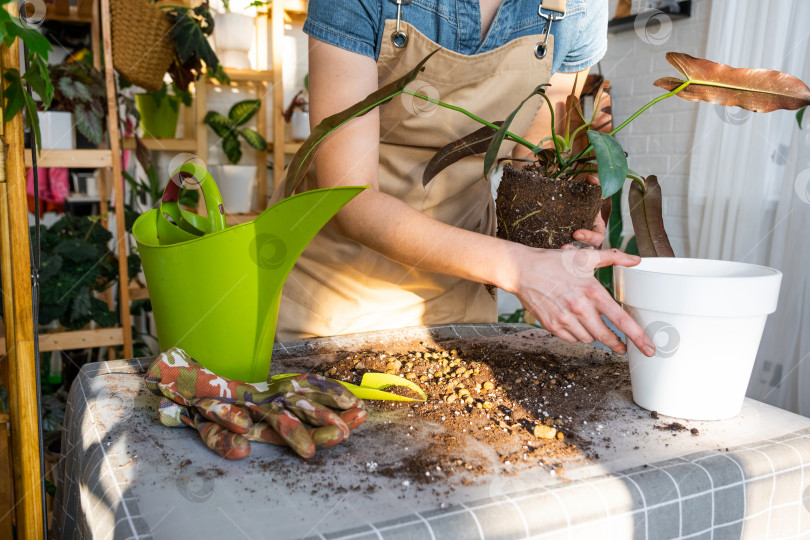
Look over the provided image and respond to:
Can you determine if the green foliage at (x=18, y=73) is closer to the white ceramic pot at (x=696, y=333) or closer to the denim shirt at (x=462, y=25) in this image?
the denim shirt at (x=462, y=25)

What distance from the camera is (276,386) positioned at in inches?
25.5

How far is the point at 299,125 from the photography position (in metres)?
2.64

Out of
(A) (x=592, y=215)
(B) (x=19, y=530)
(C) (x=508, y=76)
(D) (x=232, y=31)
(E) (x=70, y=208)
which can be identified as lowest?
(B) (x=19, y=530)

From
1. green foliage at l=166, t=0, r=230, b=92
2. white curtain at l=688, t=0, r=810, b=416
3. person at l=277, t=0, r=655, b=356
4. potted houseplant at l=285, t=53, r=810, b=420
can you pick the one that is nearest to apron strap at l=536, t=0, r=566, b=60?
person at l=277, t=0, r=655, b=356

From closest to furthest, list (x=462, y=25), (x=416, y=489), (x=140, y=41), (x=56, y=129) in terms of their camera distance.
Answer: (x=416, y=489), (x=462, y=25), (x=56, y=129), (x=140, y=41)

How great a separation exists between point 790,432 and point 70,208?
105 inches

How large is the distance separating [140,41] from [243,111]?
0.65 meters

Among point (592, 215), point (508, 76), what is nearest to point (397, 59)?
point (508, 76)

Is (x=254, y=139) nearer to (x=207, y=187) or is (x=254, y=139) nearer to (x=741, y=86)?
(x=207, y=187)

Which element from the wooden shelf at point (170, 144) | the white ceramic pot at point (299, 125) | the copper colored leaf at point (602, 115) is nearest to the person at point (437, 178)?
the copper colored leaf at point (602, 115)

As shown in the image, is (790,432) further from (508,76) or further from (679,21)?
(679,21)

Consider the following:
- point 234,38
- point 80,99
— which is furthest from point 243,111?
point 80,99

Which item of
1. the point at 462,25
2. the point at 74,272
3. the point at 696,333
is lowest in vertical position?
the point at 74,272

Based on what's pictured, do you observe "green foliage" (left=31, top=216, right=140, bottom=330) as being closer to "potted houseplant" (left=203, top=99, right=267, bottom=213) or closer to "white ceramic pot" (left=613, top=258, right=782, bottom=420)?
"potted houseplant" (left=203, top=99, right=267, bottom=213)
